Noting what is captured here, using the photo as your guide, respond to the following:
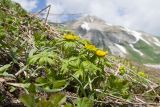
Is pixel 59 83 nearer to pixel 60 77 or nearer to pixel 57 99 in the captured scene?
pixel 60 77

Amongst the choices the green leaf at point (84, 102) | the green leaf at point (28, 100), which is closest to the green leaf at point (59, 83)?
the green leaf at point (84, 102)

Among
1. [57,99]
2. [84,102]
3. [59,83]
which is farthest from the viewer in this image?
[59,83]

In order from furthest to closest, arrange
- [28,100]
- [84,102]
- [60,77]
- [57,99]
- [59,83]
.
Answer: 1. [60,77]
2. [59,83]
3. [84,102]
4. [57,99]
5. [28,100]

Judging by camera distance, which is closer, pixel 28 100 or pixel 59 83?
pixel 28 100

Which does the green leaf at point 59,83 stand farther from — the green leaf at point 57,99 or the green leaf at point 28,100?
the green leaf at point 28,100

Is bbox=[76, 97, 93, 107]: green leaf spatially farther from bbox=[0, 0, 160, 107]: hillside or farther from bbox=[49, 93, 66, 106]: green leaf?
bbox=[49, 93, 66, 106]: green leaf

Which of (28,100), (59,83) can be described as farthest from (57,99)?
(59,83)

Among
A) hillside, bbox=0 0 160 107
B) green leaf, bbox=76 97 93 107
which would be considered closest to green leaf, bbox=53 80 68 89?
hillside, bbox=0 0 160 107

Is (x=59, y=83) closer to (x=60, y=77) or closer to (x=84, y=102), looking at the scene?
(x=60, y=77)

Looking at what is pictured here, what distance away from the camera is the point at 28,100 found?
10.4 feet

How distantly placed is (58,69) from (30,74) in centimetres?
28

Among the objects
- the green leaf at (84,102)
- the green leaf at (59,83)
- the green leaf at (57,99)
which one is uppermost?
the green leaf at (59,83)

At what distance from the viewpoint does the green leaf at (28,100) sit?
3.16m

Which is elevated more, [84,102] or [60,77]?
[60,77]
